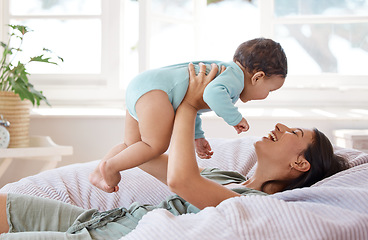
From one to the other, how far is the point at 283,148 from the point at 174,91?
0.44m

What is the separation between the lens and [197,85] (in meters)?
1.48

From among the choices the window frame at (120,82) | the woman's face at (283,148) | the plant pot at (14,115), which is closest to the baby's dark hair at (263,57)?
the woman's face at (283,148)

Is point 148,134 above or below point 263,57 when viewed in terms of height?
below

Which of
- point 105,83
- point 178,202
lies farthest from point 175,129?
point 105,83

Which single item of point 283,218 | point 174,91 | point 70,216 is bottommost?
point 70,216

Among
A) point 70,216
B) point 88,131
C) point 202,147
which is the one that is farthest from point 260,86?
point 88,131

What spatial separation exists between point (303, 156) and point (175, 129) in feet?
1.64

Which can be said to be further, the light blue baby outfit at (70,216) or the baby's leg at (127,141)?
the baby's leg at (127,141)

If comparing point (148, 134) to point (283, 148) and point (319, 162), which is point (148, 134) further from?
point (319, 162)

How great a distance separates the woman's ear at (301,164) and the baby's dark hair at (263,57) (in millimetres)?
313

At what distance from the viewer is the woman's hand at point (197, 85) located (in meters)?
1.47

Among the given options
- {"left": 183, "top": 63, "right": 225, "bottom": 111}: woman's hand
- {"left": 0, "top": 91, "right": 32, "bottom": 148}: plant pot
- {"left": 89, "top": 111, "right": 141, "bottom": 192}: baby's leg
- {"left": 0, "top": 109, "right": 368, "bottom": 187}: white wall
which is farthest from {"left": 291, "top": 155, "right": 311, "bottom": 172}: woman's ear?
{"left": 0, "top": 91, "right": 32, "bottom": 148}: plant pot

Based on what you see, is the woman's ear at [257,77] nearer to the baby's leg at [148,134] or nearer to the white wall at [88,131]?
the baby's leg at [148,134]

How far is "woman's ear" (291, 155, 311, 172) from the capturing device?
169 centimetres
